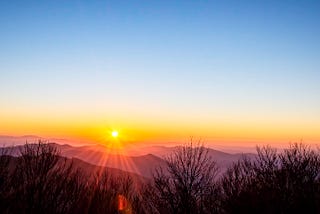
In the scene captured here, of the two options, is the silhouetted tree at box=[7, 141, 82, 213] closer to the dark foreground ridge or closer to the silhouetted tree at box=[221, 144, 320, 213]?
the dark foreground ridge

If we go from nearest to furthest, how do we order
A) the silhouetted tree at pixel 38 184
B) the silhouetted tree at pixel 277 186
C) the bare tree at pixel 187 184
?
1. the silhouetted tree at pixel 38 184
2. the silhouetted tree at pixel 277 186
3. the bare tree at pixel 187 184

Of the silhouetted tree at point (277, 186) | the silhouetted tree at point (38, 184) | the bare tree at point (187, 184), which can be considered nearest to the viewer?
the silhouetted tree at point (38, 184)

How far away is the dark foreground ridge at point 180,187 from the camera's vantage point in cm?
2027

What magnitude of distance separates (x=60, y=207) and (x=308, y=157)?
22.5 meters

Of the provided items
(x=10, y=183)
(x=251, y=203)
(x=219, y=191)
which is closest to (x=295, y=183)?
(x=251, y=203)

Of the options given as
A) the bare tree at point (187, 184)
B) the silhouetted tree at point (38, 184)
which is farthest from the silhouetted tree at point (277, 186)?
the silhouetted tree at point (38, 184)

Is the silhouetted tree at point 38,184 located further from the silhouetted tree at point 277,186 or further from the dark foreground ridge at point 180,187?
the silhouetted tree at point 277,186

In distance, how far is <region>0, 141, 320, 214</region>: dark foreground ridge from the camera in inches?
798

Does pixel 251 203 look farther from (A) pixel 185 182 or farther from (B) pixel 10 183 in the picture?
(B) pixel 10 183

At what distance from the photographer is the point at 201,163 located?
3219 centimetres

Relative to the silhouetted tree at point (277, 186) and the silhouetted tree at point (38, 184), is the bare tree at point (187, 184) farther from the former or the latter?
the silhouetted tree at point (38, 184)

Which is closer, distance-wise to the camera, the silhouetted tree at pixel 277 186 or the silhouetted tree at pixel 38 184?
the silhouetted tree at pixel 38 184

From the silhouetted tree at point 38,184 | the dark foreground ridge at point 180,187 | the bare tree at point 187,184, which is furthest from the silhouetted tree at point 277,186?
the silhouetted tree at point 38,184

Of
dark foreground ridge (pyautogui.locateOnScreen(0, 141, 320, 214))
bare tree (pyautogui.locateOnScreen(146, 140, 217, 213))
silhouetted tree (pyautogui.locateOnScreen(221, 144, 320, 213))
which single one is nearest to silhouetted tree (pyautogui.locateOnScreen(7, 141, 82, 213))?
dark foreground ridge (pyautogui.locateOnScreen(0, 141, 320, 214))
